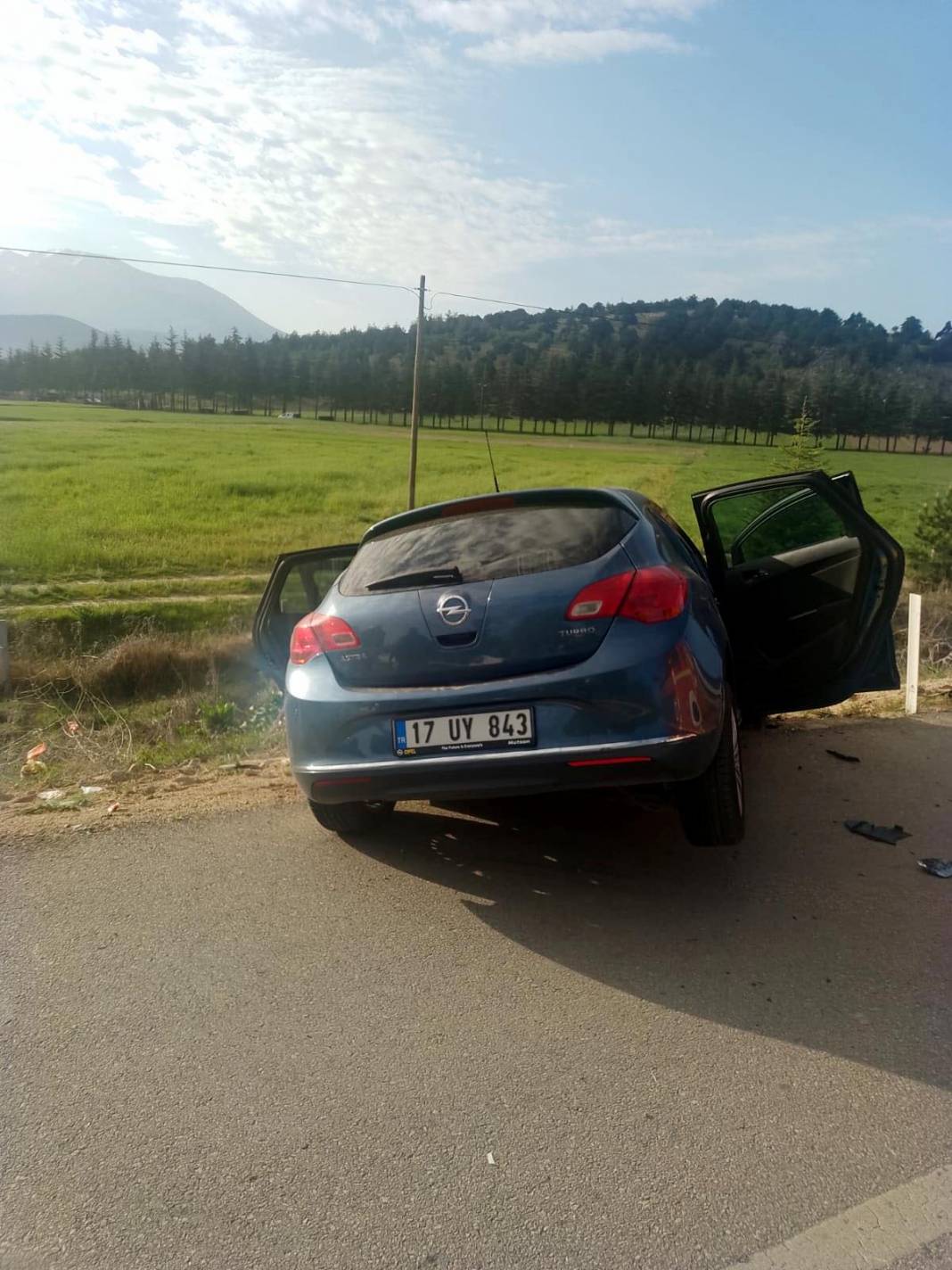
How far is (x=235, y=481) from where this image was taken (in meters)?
38.8

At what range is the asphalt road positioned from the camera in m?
1.97

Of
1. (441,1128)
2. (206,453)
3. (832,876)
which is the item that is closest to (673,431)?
(206,453)

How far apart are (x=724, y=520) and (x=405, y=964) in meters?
3.57

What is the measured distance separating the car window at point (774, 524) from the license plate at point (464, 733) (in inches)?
108

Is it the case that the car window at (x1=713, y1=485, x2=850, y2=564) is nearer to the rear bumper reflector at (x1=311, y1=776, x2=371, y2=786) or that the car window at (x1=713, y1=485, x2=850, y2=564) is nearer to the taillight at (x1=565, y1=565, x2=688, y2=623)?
the taillight at (x1=565, y1=565, x2=688, y2=623)

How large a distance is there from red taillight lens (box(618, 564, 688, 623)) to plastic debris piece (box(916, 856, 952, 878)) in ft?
5.14

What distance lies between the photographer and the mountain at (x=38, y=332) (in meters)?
36.9

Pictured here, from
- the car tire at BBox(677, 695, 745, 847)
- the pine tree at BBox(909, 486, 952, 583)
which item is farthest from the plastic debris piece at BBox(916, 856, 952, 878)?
the pine tree at BBox(909, 486, 952, 583)

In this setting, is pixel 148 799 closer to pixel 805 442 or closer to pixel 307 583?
pixel 307 583

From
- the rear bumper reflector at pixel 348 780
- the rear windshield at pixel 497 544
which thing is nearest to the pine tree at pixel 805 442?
the rear windshield at pixel 497 544

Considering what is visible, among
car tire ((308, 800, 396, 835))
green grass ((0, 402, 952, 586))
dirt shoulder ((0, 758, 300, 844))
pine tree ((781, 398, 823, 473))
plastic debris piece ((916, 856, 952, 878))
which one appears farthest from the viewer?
green grass ((0, 402, 952, 586))

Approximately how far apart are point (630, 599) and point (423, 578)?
758mm

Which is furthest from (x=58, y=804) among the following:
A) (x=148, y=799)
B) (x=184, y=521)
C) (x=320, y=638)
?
(x=184, y=521)

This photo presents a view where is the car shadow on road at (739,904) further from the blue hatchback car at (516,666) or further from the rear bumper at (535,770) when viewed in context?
the rear bumper at (535,770)
